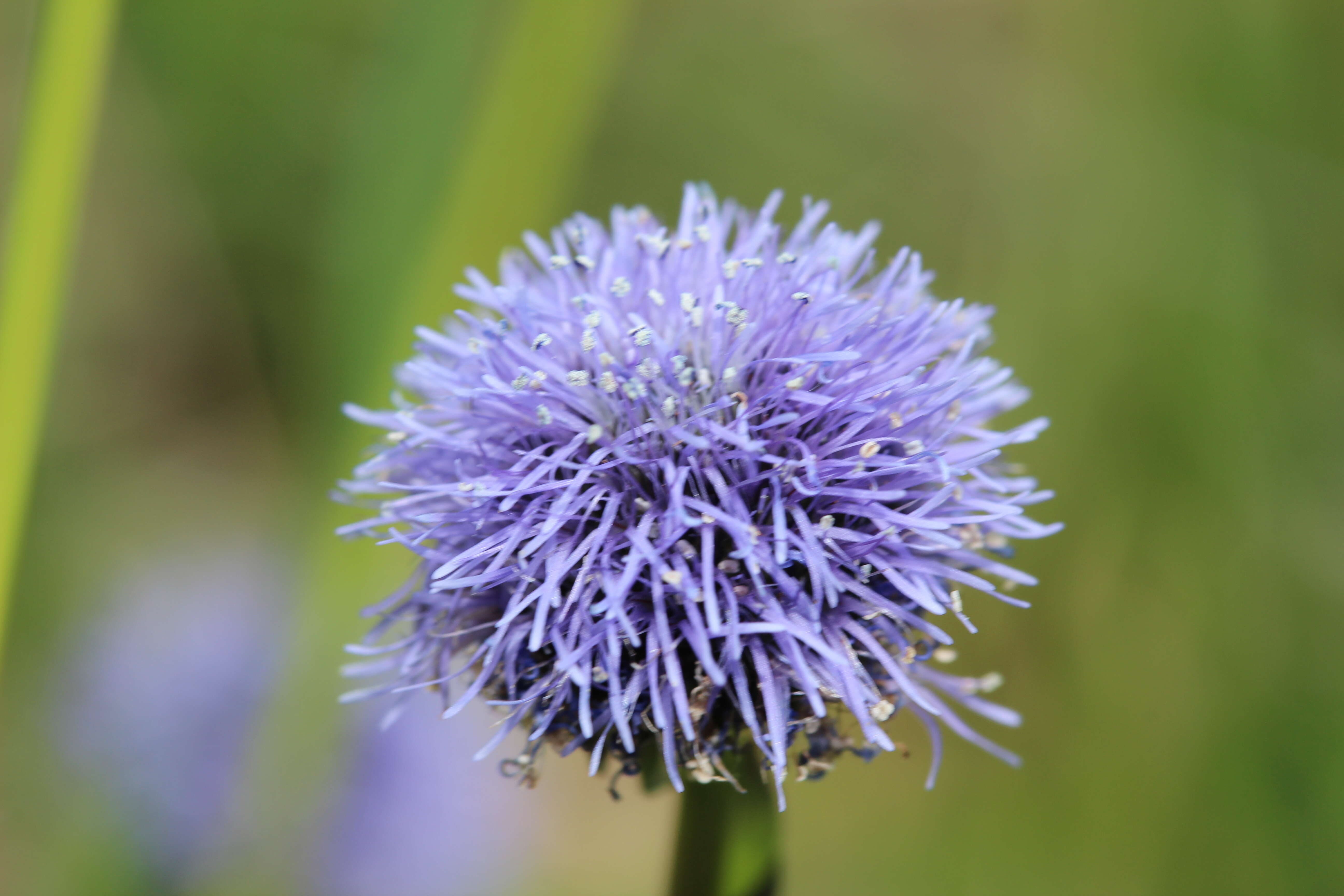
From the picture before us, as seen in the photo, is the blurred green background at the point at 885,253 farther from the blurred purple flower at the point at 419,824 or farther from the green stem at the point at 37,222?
the green stem at the point at 37,222

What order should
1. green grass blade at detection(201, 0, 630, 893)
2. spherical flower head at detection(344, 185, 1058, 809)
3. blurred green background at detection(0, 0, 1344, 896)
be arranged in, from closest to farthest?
spherical flower head at detection(344, 185, 1058, 809) → green grass blade at detection(201, 0, 630, 893) → blurred green background at detection(0, 0, 1344, 896)

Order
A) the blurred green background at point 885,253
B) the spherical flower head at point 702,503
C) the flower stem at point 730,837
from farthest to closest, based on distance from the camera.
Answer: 1. the blurred green background at point 885,253
2. the flower stem at point 730,837
3. the spherical flower head at point 702,503

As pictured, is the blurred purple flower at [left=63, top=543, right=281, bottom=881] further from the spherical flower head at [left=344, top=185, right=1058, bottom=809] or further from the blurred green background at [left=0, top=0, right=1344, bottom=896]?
the spherical flower head at [left=344, top=185, right=1058, bottom=809]

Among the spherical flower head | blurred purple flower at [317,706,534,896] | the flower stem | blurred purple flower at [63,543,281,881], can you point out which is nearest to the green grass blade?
blurred purple flower at [317,706,534,896]

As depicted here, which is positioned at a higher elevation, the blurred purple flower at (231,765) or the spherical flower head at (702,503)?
the spherical flower head at (702,503)

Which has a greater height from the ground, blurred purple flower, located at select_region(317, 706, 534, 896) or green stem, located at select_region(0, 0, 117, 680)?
green stem, located at select_region(0, 0, 117, 680)

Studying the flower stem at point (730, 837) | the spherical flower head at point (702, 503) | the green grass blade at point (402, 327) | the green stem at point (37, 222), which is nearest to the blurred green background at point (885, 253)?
the green grass blade at point (402, 327)

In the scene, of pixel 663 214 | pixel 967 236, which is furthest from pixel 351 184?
pixel 967 236
